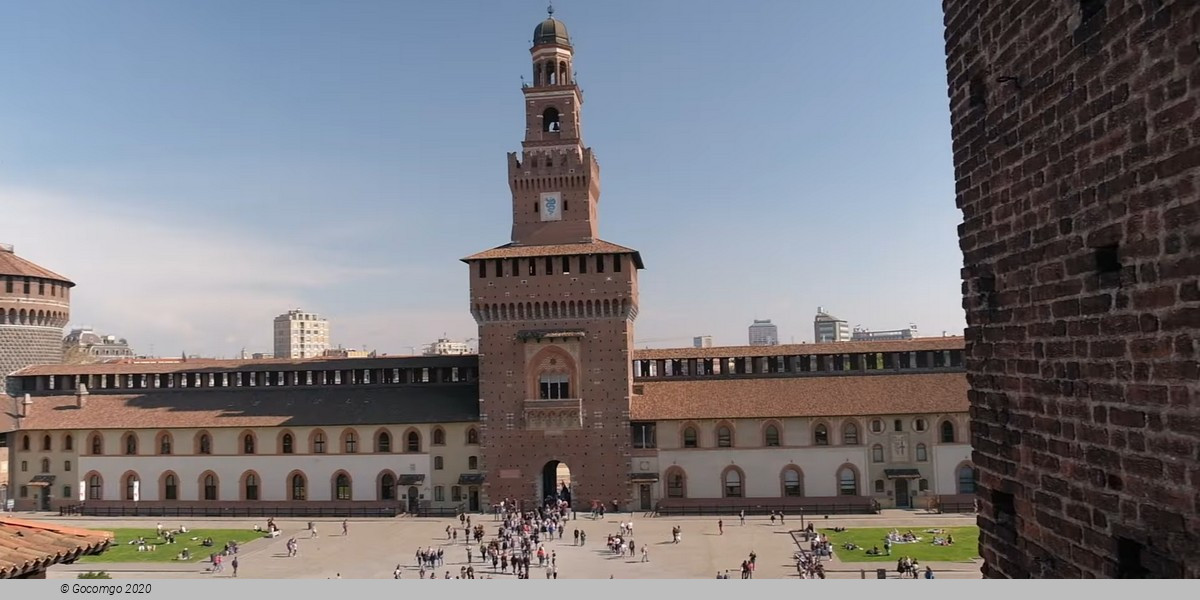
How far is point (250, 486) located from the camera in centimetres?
4741

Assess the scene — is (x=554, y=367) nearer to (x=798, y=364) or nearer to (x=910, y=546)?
(x=798, y=364)

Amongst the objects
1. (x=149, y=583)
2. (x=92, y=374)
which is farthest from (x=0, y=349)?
(x=149, y=583)

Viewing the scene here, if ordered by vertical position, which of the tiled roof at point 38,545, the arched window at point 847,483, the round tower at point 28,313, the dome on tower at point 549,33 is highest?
the dome on tower at point 549,33

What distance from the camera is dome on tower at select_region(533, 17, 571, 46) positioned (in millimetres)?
49656

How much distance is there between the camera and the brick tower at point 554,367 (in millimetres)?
44625

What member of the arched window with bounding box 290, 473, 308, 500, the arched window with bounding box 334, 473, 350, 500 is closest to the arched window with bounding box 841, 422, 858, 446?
the arched window with bounding box 334, 473, 350, 500

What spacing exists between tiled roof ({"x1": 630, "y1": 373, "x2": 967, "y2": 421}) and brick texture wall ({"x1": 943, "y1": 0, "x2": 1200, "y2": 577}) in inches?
1446

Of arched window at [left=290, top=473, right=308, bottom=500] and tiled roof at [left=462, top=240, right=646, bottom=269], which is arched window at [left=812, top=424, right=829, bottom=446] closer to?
tiled roof at [left=462, top=240, right=646, bottom=269]

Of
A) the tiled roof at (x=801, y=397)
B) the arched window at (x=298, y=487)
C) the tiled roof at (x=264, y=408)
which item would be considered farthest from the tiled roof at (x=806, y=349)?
the arched window at (x=298, y=487)

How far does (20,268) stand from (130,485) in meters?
20.4

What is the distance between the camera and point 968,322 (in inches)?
321

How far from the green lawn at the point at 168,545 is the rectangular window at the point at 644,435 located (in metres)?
19.2

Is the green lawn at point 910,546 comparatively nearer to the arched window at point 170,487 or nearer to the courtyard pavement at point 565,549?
the courtyard pavement at point 565,549

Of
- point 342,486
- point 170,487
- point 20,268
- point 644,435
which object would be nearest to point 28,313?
point 20,268
